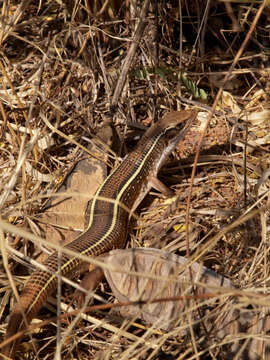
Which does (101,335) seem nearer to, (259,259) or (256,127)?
(259,259)

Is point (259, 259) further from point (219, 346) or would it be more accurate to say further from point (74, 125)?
point (74, 125)

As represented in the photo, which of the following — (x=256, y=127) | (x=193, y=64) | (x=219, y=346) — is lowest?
(x=219, y=346)

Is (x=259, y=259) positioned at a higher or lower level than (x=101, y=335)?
higher

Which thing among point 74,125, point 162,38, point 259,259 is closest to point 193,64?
point 162,38

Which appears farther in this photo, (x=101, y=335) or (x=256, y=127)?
(x=256, y=127)

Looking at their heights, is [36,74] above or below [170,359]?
above

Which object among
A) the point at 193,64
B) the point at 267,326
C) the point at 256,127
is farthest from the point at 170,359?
the point at 193,64

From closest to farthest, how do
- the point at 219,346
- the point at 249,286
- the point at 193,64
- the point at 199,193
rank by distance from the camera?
the point at 219,346 → the point at 249,286 → the point at 199,193 → the point at 193,64

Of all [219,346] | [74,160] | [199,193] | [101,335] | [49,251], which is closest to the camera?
[219,346]

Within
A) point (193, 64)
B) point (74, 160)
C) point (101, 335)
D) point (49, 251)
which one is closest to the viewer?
point (101, 335)
